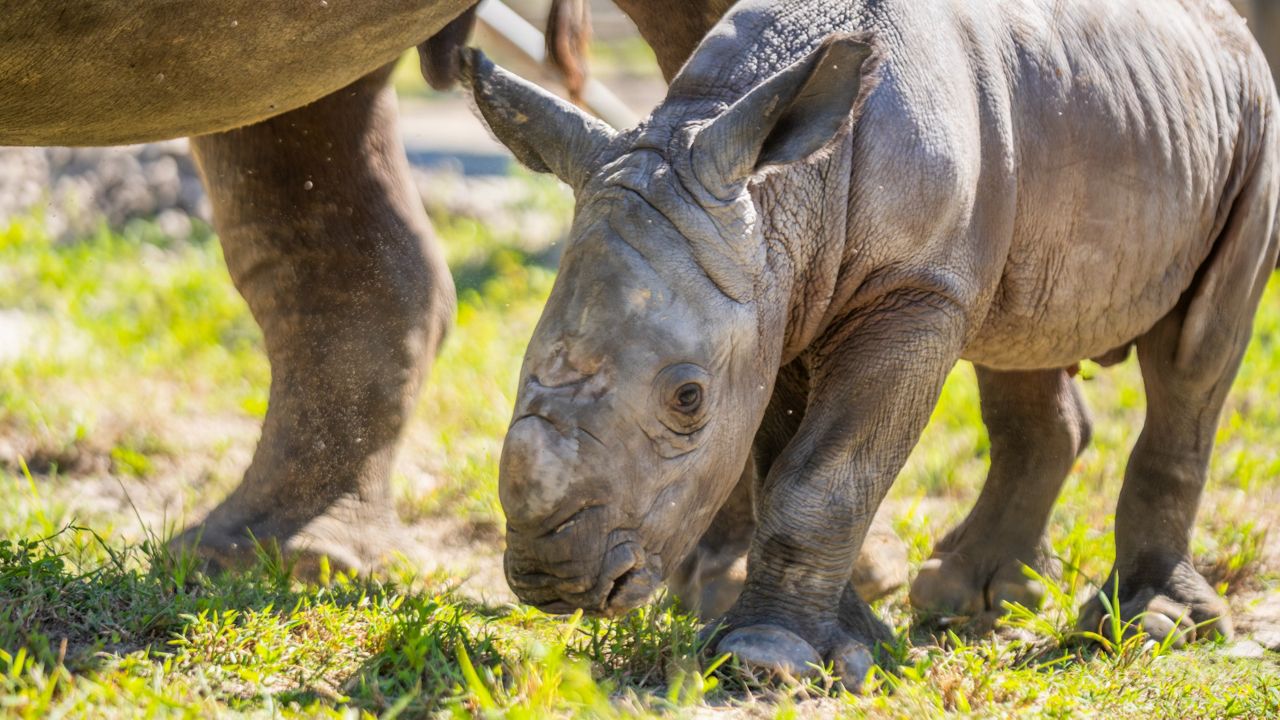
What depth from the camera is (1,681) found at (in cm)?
281

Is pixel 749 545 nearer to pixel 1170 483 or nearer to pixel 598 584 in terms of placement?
pixel 1170 483

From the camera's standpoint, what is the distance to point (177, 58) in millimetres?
3504

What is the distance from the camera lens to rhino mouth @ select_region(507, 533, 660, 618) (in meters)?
3.05

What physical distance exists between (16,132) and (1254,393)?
186 inches

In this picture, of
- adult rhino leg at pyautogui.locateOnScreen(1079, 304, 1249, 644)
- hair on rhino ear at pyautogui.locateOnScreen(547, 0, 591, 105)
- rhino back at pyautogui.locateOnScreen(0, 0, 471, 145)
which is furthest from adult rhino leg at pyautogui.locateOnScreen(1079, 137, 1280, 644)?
rhino back at pyautogui.locateOnScreen(0, 0, 471, 145)

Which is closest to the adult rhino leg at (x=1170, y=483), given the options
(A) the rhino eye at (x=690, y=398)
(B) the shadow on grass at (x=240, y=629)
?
(A) the rhino eye at (x=690, y=398)

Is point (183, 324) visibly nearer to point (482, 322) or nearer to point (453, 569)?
point (482, 322)

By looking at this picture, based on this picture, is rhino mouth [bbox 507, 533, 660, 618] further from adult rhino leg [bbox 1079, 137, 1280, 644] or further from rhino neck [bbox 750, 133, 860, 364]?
adult rhino leg [bbox 1079, 137, 1280, 644]

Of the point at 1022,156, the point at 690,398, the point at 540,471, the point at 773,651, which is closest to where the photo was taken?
the point at 540,471

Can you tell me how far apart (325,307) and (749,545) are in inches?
54.7

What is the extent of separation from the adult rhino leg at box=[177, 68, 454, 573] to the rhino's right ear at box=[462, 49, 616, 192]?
A: 1.21 m

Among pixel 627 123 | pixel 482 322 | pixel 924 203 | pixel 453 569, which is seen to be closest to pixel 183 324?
pixel 482 322

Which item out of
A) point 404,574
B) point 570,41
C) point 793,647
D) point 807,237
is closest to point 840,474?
point 793,647

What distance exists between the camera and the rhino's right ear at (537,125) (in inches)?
132
